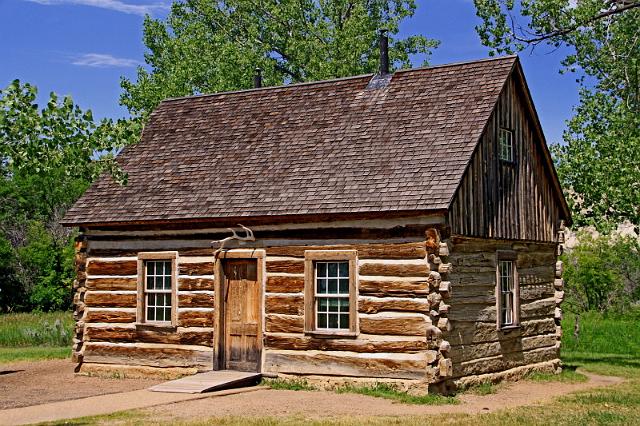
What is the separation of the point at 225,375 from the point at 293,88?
7.21m

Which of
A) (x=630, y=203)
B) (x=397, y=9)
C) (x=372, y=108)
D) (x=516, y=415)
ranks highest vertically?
(x=397, y=9)

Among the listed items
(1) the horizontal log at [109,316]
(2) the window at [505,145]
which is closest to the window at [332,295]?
(2) the window at [505,145]

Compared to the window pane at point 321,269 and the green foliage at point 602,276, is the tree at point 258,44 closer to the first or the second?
the green foliage at point 602,276

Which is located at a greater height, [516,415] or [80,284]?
[80,284]

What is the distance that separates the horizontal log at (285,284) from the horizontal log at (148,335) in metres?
1.67

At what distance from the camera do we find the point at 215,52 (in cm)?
4044

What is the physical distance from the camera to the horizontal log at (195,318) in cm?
1919

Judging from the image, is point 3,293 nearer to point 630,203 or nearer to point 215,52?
point 215,52

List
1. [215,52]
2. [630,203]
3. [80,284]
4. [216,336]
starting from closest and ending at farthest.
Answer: [216,336] < [80,284] < [630,203] < [215,52]

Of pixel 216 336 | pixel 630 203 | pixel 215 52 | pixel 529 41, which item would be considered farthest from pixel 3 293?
A: pixel 529 41

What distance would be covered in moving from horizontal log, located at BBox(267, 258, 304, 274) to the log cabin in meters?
0.03

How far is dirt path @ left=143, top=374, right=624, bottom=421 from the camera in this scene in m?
14.8

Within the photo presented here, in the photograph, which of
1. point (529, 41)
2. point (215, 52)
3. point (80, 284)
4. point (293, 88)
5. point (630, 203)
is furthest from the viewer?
point (215, 52)

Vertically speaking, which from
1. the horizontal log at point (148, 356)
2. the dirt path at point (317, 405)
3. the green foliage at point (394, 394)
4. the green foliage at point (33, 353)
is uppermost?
the horizontal log at point (148, 356)
